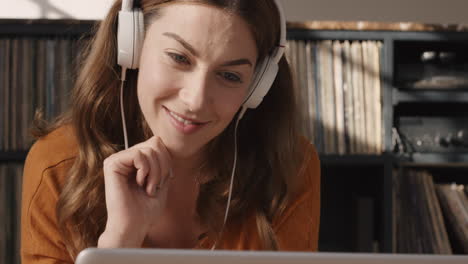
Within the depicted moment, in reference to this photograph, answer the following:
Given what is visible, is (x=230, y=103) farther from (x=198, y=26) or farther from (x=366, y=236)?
(x=366, y=236)

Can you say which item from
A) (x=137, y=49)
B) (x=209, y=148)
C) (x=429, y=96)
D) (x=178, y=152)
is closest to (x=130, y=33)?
(x=137, y=49)

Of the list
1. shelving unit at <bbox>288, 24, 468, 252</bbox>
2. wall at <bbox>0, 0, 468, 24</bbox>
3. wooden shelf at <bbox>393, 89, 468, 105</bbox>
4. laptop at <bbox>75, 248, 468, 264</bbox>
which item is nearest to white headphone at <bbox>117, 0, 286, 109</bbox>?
laptop at <bbox>75, 248, 468, 264</bbox>

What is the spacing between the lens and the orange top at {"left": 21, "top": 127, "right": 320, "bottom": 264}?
120 centimetres

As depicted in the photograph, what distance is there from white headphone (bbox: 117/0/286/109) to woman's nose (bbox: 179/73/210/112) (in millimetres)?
126

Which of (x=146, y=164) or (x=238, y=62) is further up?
(x=238, y=62)

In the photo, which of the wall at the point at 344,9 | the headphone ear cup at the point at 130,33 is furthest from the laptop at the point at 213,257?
the wall at the point at 344,9

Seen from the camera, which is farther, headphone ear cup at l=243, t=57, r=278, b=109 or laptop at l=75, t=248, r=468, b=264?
headphone ear cup at l=243, t=57, r=278, b=109

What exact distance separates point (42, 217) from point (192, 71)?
1.48ft

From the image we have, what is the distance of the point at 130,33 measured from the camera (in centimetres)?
109

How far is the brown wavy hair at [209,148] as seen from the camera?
1.21 metres

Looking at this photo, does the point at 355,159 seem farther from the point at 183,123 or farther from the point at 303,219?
the point at 183,123

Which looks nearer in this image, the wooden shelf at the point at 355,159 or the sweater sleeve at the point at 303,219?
the sweater sleeve at the point at 303,219

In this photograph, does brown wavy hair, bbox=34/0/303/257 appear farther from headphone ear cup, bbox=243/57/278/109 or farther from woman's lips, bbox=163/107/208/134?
woman's lips, bbox=163/107/208/134

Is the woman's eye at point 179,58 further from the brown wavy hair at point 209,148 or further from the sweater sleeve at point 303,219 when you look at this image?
the sweater sleeve at point 303,219
